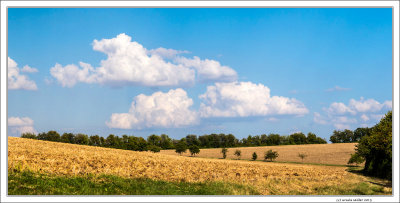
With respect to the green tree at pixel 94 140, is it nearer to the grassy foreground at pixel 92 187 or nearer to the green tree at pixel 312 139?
the green tree at pixel 312 139

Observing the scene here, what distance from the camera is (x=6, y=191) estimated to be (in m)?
15.6

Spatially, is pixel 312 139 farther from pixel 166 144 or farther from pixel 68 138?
pixel 68 138

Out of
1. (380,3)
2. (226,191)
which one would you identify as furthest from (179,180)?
(380,3)

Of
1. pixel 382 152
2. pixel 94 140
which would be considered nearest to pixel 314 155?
pixel 382 152

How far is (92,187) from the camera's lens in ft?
61.8

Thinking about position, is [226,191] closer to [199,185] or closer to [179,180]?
[199,185]

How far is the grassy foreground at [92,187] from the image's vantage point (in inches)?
667

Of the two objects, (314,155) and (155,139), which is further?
(155,139)

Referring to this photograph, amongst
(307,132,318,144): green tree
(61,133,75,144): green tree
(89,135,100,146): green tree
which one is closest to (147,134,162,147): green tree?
(89,135,100,146): green tree

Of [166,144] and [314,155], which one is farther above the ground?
[166,144]

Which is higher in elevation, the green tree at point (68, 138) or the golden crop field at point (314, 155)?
the green tree at point (68, 138)

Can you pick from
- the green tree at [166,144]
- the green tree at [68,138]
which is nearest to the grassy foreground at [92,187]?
the green tree at [68,138]

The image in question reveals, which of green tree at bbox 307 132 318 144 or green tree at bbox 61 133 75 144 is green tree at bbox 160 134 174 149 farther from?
green tree at bbox 307 132 318 144

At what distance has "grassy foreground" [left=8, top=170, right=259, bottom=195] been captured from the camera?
667 inches
